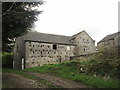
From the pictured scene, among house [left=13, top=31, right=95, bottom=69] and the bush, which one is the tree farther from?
the bush

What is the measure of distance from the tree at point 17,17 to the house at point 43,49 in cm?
1227

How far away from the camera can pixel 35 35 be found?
97.8 ft

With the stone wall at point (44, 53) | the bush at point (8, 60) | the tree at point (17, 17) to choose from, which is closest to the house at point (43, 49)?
the stone wall at point (44, 53)

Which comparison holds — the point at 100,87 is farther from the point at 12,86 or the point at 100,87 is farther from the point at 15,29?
the point at 15,29

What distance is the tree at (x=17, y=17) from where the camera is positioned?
12.2 m

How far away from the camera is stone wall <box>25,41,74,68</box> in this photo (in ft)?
85.6

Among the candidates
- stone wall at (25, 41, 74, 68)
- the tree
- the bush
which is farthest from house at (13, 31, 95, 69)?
the tree

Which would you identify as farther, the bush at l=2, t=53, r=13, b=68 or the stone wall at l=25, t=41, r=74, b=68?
the bush at l=2, t=53, r=13, b=68

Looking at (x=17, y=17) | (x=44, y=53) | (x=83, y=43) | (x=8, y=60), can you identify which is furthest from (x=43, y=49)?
(x=17, y=17)

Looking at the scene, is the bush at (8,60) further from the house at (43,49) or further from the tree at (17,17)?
the tree at (17,17)

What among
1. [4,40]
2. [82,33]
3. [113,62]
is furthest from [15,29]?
[82,33]

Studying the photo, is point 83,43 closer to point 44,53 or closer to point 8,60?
point 44,53

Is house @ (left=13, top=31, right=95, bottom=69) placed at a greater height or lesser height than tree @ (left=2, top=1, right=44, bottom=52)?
lesser

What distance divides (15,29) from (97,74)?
33.5ft
